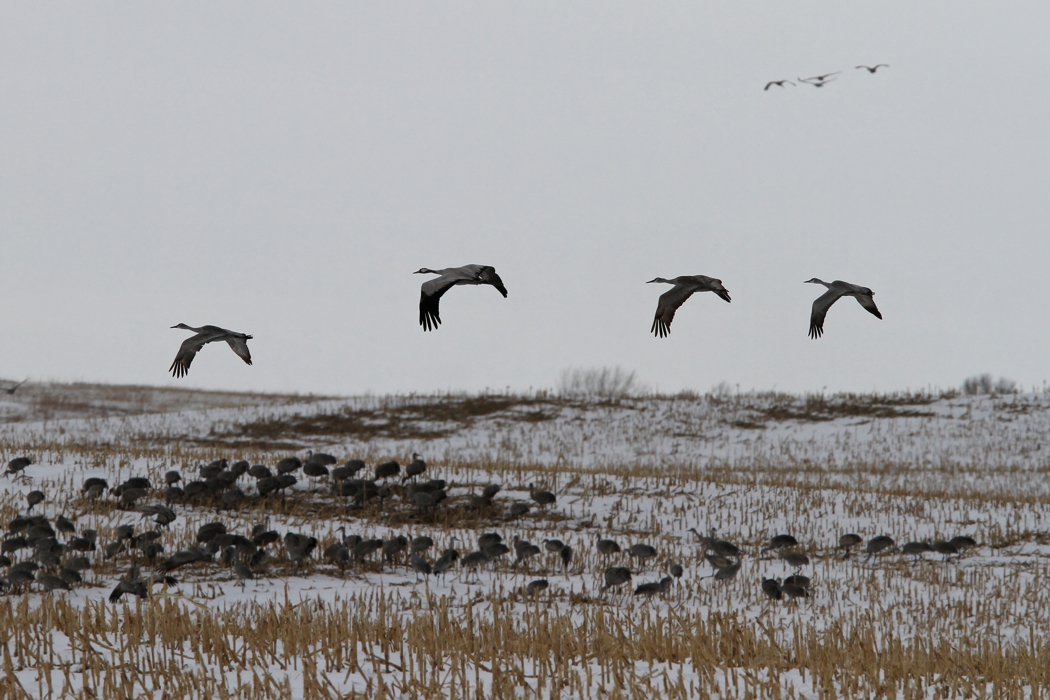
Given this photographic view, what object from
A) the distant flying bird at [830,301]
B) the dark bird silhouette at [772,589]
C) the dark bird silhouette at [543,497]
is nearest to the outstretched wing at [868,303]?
the distant flying bird at [830,301]

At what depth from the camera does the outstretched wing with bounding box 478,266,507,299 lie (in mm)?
7551

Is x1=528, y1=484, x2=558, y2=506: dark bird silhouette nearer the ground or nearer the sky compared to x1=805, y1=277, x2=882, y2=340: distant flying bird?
nearer the ground

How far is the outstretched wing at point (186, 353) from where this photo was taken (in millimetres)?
8016

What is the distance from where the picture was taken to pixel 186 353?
26.5 feet

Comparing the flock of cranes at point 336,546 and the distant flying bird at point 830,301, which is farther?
the flock of cranes at point 336,546

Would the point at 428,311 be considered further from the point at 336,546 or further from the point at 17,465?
the point at 17,465

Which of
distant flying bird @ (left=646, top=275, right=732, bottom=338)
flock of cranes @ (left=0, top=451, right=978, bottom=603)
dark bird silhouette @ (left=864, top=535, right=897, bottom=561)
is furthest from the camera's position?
dark bird silhouette @ (left=864, top=535, right=897, bottom=561)

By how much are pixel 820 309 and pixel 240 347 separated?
4608 millimetres

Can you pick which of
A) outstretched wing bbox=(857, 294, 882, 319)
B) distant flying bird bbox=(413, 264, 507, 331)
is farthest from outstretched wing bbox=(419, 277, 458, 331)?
outstretched wing bbox=(857, 294, 882, 319)

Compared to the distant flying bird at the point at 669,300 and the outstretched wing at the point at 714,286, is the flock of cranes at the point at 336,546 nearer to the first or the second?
the distant flying bird at the point at 669,300

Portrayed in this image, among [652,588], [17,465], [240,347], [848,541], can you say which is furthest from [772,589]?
[17,465]

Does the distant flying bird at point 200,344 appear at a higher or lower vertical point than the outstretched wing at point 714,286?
lower

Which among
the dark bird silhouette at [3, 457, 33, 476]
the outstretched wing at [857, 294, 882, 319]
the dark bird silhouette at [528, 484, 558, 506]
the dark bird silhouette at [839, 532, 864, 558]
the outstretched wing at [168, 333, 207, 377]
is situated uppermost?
the outstretched wing at [857, 294, 882, 319]

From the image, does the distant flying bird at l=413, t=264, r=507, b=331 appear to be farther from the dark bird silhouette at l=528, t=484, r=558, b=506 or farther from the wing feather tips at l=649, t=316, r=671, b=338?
the dark bird silhouette at l=528, t=484, r=558, b=506
